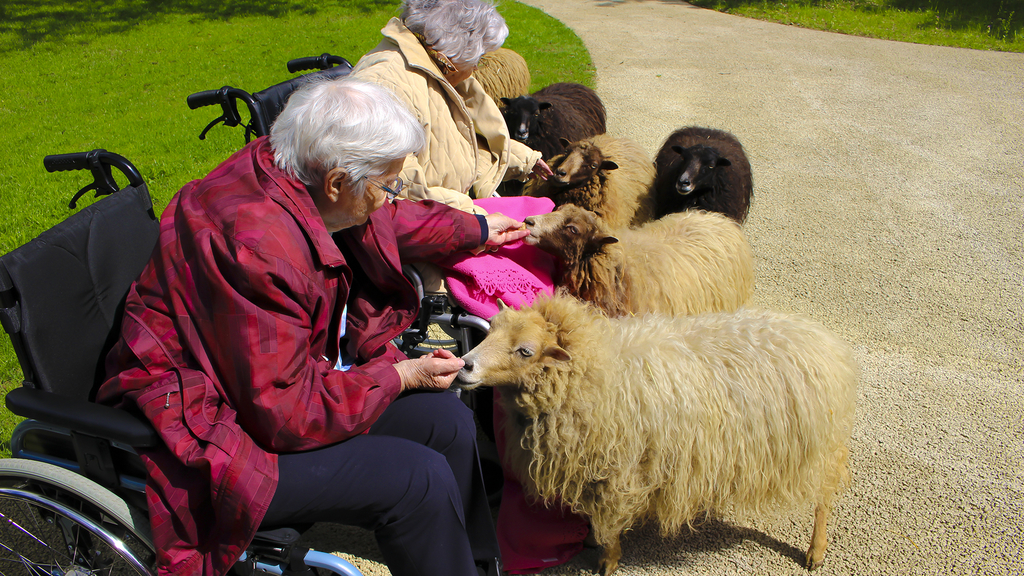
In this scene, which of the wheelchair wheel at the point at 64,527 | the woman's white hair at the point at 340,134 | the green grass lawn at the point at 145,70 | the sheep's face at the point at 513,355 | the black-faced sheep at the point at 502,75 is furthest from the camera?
the black-faced sheep at the point at 502,75

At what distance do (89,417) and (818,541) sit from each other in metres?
2.70

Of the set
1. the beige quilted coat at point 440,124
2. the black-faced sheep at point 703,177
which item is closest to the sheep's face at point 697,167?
the black-faced sheep at point 703,177

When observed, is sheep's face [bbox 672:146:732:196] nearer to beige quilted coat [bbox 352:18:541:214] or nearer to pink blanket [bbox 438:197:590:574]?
beige quilted coat [bbox 352:18:541:214]

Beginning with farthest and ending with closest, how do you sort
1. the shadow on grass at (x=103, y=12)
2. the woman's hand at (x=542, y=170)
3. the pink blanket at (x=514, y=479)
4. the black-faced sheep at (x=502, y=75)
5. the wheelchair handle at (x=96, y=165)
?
the shadow on grass at (x=103, y=12) < the black-faced sheep at (x=502, y=75) < the woman's hand at (x=542, y=170) < the pink blanket at (x=514, y=479) < the wheelchair handle at (x=96, y=165)

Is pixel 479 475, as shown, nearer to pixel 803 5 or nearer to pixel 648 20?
pixel 648 20

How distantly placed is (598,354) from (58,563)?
1.96 m

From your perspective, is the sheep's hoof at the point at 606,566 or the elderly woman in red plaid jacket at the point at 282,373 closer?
the elderly woman in red plaid jacket at the point at 282,373

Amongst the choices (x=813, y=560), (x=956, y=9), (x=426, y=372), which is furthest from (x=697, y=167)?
(x=956, y=9)

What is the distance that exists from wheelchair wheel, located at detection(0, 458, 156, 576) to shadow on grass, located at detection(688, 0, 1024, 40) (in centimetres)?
1500

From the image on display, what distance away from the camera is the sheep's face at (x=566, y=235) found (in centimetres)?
300

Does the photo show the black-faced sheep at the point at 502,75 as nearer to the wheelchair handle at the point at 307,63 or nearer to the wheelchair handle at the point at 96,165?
the wheelchair handle at the point at 307,63

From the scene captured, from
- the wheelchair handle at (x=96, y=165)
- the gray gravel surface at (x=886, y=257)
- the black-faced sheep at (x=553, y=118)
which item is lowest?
the gray gravel surface at (x=886, y=257)

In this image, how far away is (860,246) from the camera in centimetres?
507

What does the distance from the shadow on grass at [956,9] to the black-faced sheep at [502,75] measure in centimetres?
942
